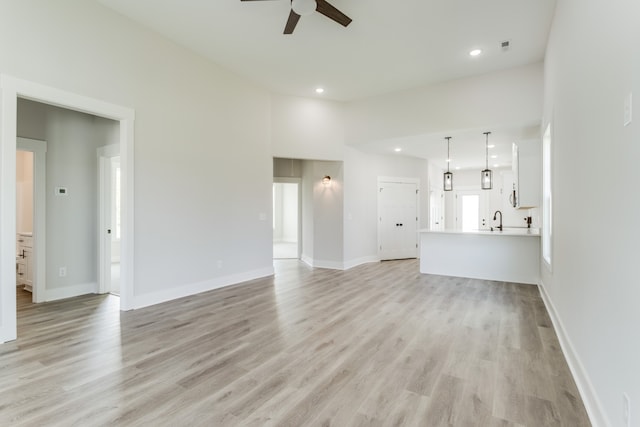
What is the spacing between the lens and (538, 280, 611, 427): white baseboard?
1777 millimetres

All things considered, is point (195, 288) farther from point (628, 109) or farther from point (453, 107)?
point (453, 107)

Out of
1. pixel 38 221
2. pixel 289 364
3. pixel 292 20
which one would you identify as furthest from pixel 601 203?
pixel 38 221

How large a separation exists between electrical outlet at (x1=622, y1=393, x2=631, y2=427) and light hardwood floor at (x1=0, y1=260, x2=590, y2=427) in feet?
1.64

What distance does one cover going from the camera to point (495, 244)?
5.55m

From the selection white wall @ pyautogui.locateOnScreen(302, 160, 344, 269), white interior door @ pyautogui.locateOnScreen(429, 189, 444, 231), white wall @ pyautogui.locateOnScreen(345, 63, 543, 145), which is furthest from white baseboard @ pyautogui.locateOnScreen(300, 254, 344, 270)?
white interior door @ pyautogui.locateOnScreen(429, 189, 444, 231)

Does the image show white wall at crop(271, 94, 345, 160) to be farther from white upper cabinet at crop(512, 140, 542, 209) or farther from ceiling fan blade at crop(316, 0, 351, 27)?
white upper cabinet at crop(512, 140, 542, 209)

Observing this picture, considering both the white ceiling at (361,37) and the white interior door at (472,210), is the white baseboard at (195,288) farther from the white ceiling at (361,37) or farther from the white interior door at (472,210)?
the white interior door at (472,210)

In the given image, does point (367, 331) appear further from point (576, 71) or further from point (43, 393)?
point (576, 71)

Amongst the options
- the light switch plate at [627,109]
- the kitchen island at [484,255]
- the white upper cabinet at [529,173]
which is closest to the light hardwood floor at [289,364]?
the kitchen island at [484,255]

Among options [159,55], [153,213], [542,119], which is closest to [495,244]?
[542,119]

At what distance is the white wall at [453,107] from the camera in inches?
193

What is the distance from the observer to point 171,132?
4.39 metres

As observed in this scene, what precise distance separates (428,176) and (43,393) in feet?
29.1

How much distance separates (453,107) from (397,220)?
11.0 feet
